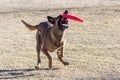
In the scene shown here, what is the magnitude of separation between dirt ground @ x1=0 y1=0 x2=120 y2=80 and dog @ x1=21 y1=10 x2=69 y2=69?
453 mm

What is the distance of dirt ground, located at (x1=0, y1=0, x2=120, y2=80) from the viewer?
847 cm

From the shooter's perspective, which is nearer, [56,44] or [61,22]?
[61,22]

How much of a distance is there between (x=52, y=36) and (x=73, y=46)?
8.89 ft

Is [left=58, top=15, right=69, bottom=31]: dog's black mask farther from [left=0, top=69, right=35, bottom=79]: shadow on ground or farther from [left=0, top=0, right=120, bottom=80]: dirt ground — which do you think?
[left=0, top=69, right=35, bottom=79]: shadow on ground

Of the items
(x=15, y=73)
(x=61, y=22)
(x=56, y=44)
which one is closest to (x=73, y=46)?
(x=56, y=44)

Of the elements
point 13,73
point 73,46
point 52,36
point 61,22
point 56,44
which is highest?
point 61,22

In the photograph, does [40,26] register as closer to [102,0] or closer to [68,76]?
[68,76]

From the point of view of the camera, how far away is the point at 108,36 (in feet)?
40.8

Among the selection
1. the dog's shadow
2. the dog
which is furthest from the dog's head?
the dog's shadow

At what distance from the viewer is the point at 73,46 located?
36.2 ft

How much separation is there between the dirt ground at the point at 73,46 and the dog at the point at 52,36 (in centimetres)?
45

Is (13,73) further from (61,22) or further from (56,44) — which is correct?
(61,22)

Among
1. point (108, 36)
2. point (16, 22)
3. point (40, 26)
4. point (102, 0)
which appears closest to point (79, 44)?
point (108, 36)

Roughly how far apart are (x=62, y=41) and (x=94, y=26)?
6289 millimetres
